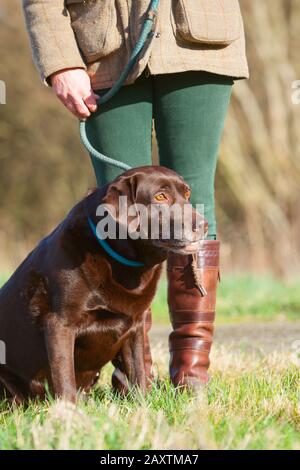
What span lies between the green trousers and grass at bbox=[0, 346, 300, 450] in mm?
763

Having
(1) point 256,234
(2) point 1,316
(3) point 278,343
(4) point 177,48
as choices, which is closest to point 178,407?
(2) point 1,316

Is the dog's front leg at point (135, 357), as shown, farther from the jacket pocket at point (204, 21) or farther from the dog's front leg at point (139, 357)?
the jacket pocket at point (204, 21)

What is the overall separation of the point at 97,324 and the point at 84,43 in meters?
1.11

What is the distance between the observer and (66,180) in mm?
16750

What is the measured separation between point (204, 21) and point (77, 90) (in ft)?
1.82

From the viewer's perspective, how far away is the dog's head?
2873mm

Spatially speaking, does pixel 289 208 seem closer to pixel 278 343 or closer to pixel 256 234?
pixel 256 234

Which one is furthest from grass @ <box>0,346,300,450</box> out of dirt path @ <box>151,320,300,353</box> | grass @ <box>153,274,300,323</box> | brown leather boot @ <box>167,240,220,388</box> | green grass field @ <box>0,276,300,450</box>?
grass @ <box>153,274,300,323</box>

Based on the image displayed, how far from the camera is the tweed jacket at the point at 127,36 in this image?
307 cm

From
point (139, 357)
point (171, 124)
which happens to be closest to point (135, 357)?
point (139, 357)

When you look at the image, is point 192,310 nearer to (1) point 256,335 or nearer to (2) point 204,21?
(2) point 204,21

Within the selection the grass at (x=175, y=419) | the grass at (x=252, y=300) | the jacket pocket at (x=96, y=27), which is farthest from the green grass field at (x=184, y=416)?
the grass at (x=252, y=300)
